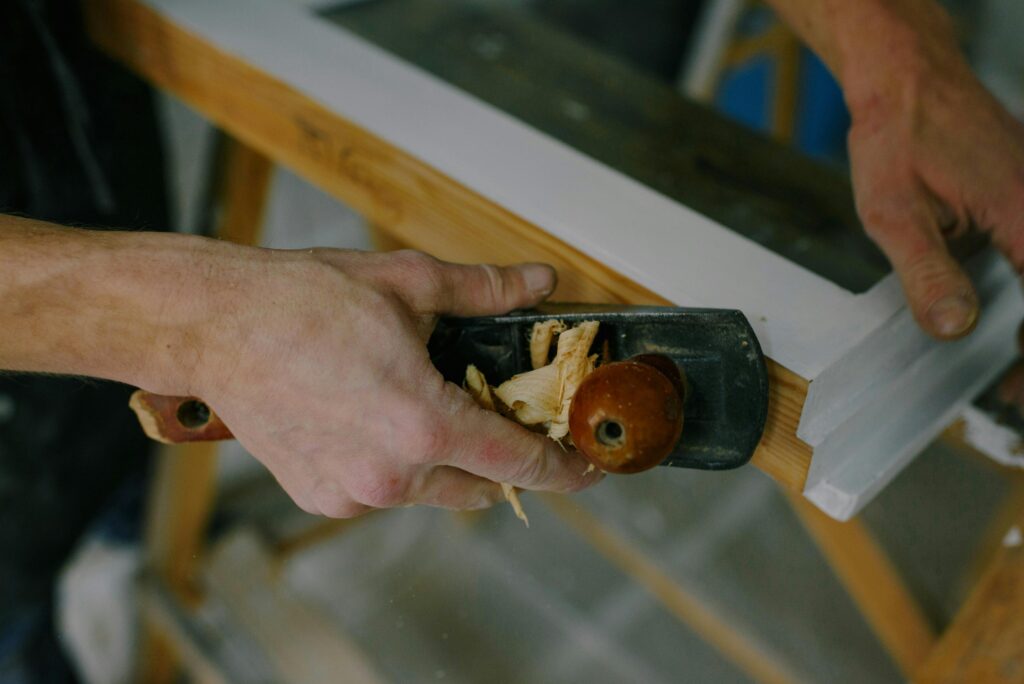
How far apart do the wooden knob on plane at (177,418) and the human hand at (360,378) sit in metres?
0.03

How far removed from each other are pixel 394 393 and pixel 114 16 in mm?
636

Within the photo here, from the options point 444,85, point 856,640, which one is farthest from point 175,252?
point 856,640

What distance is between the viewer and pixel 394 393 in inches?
17.8

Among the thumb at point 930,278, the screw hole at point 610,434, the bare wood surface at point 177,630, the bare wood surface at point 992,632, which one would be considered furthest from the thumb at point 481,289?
the bare wood surface at point 177,630

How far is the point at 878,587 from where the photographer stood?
2.68 feet

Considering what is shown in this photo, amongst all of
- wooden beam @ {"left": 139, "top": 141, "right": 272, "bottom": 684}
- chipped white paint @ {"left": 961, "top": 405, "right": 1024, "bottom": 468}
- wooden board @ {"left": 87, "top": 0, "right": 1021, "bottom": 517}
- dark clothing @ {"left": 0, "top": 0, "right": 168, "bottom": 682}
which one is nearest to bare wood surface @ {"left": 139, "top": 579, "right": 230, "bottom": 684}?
wooden beam @ {"left": 139, "top": 141, "right": 272, "bottom": 684}

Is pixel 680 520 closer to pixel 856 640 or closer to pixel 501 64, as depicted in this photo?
pixel 856 640

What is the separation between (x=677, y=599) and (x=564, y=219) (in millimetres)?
736

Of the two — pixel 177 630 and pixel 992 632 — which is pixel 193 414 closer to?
pixel 992 632

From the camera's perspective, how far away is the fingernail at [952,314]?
506 millimetres

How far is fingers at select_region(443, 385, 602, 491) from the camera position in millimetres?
456

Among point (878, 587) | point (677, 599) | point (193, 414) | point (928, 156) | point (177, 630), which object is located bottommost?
point (177, 630)

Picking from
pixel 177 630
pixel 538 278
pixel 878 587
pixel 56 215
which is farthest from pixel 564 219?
pixel 177 630

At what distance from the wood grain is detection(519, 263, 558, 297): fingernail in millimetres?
58
